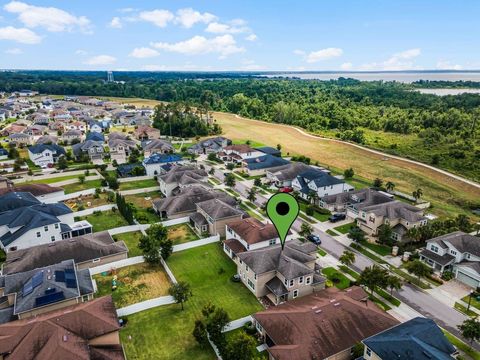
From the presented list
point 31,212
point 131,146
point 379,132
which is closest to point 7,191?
point 31,212

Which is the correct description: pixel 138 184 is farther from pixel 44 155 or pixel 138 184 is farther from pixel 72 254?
pixel 72 254

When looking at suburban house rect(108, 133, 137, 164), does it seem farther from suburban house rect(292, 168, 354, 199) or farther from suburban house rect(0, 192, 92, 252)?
suburban house rect(292, 168, 354, 199)

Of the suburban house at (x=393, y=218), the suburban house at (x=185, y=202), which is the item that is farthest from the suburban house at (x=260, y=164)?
the suburban house at (x=393, y=218)

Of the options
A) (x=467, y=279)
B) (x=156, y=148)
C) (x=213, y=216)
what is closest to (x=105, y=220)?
(x=213, y=216)

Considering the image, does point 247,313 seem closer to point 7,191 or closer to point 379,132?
point 7,191

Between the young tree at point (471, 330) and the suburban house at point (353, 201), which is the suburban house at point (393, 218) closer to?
the suburban house at point (353, 201)

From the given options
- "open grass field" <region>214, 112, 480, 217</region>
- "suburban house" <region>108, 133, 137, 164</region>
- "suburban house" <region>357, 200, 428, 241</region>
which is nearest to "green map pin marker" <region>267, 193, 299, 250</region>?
"suburban house" <region>357, 200, 428, 241</region>
